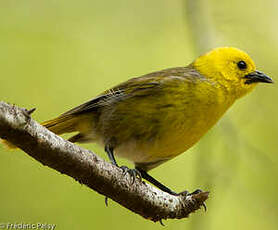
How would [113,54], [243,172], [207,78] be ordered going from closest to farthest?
[207,78] < [243,172] < [113,54]

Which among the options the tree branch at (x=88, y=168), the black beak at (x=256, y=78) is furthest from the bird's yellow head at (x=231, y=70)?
the tree branch at (x=88, y=168)

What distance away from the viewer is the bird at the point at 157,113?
186 inches

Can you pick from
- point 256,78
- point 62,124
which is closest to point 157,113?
point 62,124

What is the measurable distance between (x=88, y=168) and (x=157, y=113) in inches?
63.4

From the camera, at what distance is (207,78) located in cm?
527

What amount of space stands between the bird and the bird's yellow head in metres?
0.01

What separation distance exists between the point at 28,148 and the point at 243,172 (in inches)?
153

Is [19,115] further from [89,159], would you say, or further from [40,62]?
[40,62]

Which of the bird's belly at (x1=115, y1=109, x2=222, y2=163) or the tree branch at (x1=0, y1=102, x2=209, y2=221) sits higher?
the bird's belly at (x1=115, y1=109, x2=222, y2=163)

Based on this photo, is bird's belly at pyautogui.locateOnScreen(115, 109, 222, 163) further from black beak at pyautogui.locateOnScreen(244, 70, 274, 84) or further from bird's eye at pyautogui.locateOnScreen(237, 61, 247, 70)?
bird's eye at pyautogui.locateOnScreen(237, 61, 247, 70)

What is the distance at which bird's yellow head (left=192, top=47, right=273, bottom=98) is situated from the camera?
17.4ft

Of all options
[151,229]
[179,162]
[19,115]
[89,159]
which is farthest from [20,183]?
[19,115]

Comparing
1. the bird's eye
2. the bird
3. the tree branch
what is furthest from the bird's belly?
the bird's eye

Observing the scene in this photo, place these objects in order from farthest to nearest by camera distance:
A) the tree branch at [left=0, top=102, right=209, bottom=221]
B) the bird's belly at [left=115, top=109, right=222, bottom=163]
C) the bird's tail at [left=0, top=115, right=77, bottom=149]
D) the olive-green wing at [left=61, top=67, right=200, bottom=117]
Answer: the olive-green wing at [left=61, top=67, right=200, bottom=117] < the bird's tail at [left=0, top=115, right=77, bottom=149] < the bird's belly at [left=115, top=109, right=222, bottom=163] < the tree branch at [left=0, top=102, right=209, bottom=221]
